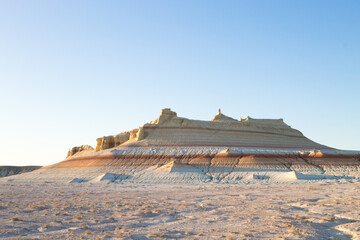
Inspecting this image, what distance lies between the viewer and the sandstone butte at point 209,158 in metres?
43.0

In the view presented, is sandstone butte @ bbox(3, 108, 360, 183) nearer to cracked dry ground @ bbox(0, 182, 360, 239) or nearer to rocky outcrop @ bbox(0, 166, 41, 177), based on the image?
cracked dry ground @ bbox(0, 182, 360, 239)

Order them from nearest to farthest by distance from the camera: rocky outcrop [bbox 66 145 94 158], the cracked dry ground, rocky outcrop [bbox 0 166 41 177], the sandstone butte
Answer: the cracked dry ground < the sandstone butte < rocky outcrop [bbox 66 145 94 158] < rocky outcrop [bbox 0 166 41 177]

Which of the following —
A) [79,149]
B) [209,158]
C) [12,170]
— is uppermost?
[79,149]

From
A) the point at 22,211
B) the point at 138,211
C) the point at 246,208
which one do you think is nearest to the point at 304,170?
the point at 246,208

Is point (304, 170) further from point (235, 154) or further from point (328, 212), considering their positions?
point (328, 212)

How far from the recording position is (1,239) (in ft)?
34.7

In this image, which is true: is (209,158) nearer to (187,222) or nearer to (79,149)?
(187,222)

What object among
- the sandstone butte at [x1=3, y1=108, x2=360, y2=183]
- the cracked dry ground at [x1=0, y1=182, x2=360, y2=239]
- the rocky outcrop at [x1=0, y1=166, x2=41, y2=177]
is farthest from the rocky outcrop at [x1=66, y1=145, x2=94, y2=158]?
the cracked dry ground at [x1=0, y1=182, x2=360, y2=239]

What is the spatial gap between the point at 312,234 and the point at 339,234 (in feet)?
3.75

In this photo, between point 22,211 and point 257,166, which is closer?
point 22,211

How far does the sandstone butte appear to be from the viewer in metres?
43.0

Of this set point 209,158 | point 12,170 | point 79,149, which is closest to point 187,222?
point 209,158

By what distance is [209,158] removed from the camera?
5022 cm

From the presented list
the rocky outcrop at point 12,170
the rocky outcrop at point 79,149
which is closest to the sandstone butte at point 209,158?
the rocky outcrop at point 79,149
